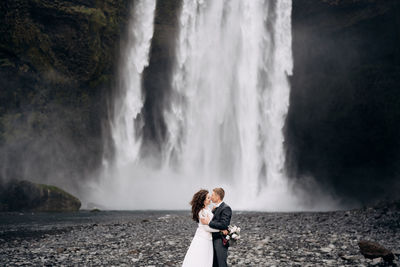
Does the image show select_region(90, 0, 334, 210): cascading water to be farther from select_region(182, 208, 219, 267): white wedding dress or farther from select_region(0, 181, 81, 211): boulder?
select_region(182, 208, 219, 267): white wedding dress

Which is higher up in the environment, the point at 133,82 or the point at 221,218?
the point at 133,82

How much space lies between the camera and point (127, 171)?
4056 centimetres

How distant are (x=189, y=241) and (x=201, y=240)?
19.3ft


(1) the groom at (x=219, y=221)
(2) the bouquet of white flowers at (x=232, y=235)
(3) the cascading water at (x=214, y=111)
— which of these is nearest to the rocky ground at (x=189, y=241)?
(1) the groom at (x=219, y=221)

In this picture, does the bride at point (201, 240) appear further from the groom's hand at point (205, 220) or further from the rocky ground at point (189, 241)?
the rocky ground at point (189, 241)

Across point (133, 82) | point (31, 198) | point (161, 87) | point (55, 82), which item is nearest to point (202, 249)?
point (31, 198)

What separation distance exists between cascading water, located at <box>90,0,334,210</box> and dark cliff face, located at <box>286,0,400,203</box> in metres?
5.03

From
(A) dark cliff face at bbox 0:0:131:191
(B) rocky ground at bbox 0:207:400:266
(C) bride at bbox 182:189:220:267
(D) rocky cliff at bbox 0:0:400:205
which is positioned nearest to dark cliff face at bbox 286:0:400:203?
(D) rocky cliff at bbox 0:0:400:205

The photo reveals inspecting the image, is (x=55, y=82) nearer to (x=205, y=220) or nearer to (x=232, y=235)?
(x=205, y=220)

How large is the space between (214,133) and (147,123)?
838 cm

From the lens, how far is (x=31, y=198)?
28547 millimetres

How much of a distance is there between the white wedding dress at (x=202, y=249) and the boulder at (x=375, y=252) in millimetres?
4675

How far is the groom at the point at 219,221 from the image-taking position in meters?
5.96

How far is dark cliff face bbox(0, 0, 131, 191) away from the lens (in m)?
34.4
